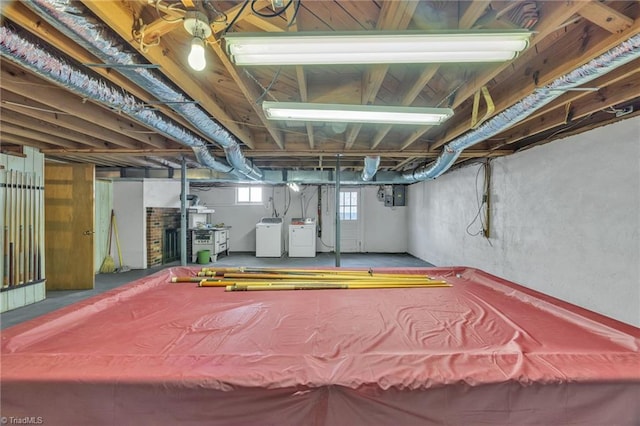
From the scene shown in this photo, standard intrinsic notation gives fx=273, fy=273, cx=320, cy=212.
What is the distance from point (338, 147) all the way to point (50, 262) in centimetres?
475

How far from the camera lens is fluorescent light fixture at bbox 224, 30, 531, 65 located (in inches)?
45.4

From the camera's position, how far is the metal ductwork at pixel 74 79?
4.49 feet

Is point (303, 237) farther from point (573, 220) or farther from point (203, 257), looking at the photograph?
point (573, 220)

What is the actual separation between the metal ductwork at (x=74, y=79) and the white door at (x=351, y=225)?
18.2ft

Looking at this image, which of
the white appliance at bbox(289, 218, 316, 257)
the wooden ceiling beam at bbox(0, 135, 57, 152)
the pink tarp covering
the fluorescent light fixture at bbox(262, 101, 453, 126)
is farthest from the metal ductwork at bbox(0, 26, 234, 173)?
the white appliance at bbox(289, 218, 316, 257)

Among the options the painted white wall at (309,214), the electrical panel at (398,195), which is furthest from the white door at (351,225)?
the electrical panel at (398,195)

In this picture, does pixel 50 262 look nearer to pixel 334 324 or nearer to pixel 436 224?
pixel 334 324

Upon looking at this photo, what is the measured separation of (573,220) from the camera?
Result: 2725 mm

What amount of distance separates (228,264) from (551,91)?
19.3ft

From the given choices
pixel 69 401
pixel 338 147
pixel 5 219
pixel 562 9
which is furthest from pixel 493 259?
pixel 5 219

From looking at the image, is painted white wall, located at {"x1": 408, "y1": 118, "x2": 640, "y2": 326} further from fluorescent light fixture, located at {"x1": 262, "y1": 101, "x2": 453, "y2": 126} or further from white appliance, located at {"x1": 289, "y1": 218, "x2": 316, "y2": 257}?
white appliance, located at {"x1": 289, "y1": 218, "x2": 316, "y2": 257}

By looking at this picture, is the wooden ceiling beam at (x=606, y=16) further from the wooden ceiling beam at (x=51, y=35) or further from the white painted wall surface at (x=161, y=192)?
the white painted wall surface at (x=161, y=192)

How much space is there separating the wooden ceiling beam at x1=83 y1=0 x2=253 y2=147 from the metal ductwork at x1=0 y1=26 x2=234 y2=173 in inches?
19.2

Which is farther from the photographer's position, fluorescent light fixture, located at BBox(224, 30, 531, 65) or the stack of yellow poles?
the stack of yellow poles
